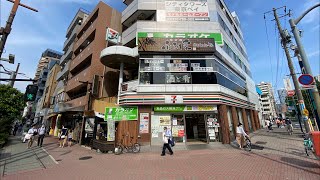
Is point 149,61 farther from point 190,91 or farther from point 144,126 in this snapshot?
point 144,126

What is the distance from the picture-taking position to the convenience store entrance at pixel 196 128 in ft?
48.2

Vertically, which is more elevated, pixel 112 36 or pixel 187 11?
pixel 187 11

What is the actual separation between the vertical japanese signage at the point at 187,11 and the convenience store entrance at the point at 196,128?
10521 millimetres

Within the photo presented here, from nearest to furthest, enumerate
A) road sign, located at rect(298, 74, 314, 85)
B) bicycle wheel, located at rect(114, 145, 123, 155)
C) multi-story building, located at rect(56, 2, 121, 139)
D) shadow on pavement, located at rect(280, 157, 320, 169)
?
road sign, located at rect(298, 74, 314, 85) < shadow on pavement, located at rect(280, 157, 320, 169) < bicycle wheel, located at rect(114, 145, 123, 155) < multi-story building, located at rect(56, 2, 121, 139)

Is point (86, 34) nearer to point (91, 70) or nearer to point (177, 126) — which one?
point (91, 70)

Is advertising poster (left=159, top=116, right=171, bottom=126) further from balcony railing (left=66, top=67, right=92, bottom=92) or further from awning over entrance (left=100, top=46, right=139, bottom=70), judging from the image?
balcony railing (left=66, top=67, right=92, bottom=92)

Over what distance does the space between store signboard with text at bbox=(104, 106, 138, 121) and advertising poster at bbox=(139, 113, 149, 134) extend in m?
0.51

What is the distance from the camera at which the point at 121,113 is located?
13.4m

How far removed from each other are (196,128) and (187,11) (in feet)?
41.1

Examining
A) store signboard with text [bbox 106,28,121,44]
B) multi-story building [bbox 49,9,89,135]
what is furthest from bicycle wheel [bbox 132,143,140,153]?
multi-story building [bbox 49,9,89,135]

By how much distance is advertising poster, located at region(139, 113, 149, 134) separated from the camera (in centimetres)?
1349

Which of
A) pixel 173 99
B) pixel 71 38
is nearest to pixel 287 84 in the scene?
pixel 173 99

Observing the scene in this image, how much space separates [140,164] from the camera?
28.6 feet

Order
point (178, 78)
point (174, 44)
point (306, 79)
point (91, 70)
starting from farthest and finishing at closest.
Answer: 1. point (91, 70)
2. point (174, 44)
3. point (178, 78)
4. point (306, 79)
